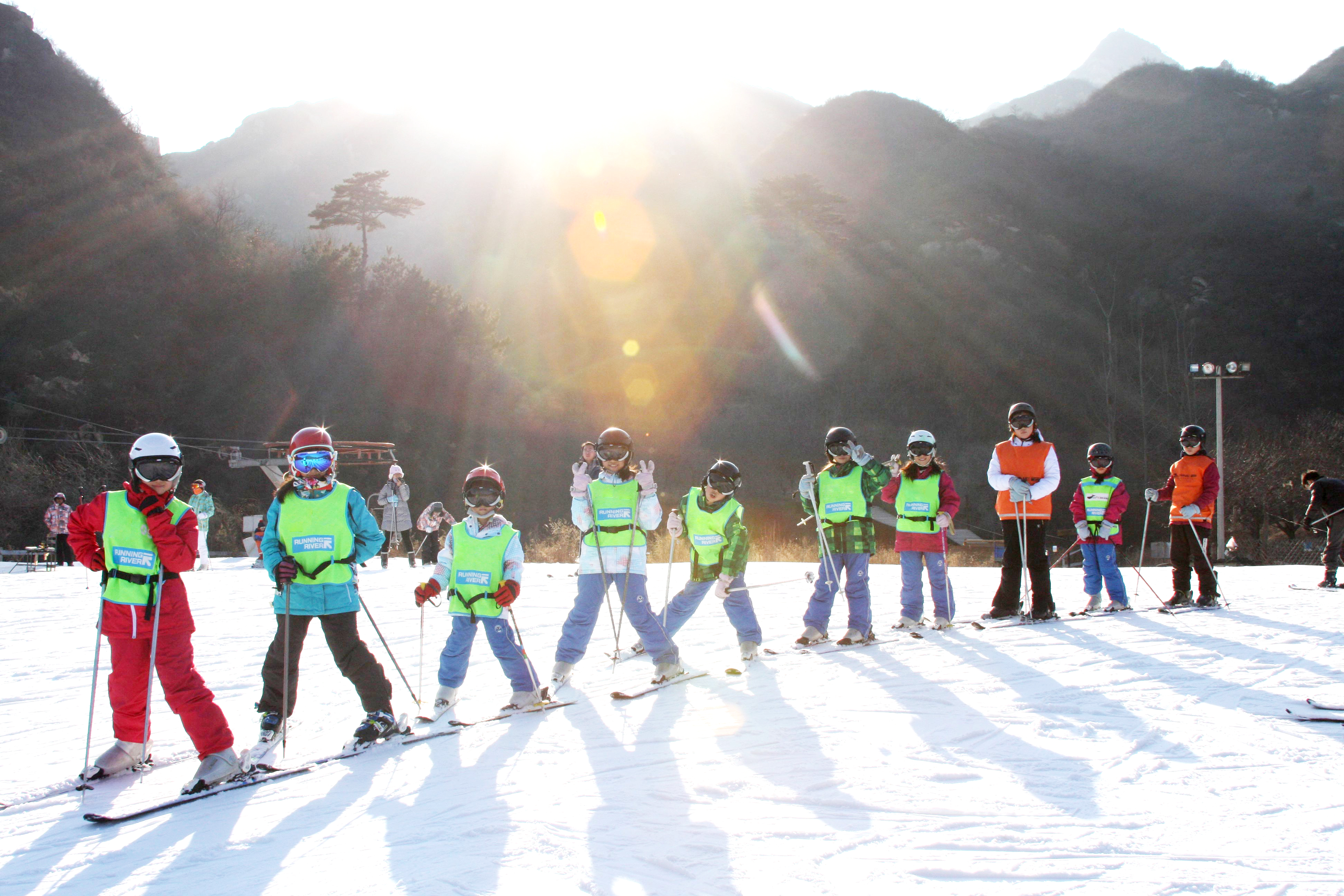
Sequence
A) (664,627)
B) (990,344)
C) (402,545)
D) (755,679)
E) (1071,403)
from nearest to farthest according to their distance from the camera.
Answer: (755,679), (664,627), (402,545), (1071,403), (990,344)

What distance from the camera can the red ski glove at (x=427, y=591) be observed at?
15.6ft

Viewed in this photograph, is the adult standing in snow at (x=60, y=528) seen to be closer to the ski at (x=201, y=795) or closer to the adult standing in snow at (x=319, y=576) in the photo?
the adult standing in snow at (x=319, y=576)

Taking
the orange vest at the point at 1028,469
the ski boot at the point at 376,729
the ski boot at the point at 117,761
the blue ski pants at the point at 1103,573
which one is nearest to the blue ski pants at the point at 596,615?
the ski boot at the point at 376,729

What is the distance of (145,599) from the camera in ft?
13.4

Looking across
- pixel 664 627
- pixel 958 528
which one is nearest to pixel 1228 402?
pixel 958 528

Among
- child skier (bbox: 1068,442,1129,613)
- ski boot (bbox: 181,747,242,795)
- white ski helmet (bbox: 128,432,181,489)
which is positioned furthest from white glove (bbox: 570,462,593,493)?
child skier (bbox: 1068,442,1129,613)

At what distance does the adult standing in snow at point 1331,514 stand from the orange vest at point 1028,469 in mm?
5295

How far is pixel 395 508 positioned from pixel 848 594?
12953mm

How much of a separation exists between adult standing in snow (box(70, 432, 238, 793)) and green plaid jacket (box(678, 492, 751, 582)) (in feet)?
10.2

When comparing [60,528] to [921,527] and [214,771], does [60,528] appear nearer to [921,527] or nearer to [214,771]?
[214,771]

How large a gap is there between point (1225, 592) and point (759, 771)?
8.69 metres

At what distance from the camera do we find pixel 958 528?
92.3 feet

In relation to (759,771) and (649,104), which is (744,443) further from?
(649,104)

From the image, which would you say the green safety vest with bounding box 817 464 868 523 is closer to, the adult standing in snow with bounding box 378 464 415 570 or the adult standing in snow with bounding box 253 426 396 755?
the adult standing in snow with bounding box 253 426 396 755
